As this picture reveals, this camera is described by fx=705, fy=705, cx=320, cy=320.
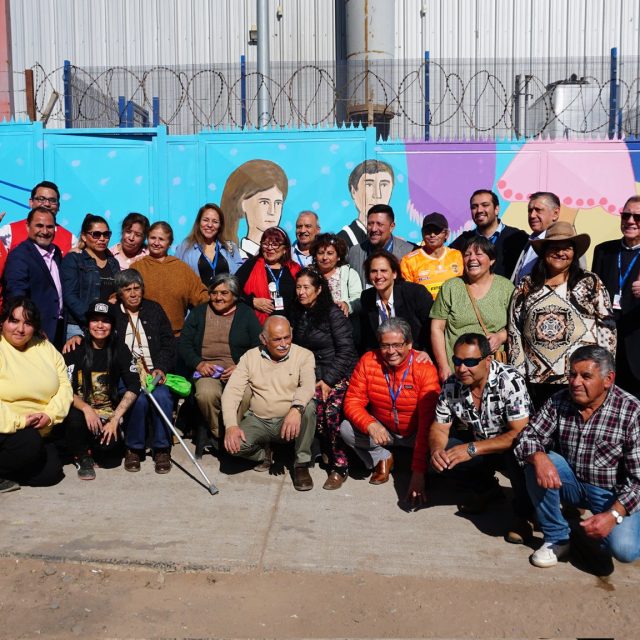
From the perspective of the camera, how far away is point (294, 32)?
1370 cm

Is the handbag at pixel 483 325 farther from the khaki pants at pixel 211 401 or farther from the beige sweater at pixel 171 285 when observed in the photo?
the beige sweater at pixel 171 285

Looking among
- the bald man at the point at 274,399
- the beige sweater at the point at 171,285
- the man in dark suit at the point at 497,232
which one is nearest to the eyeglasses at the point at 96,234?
A: the beige sweater at the point at 171,285

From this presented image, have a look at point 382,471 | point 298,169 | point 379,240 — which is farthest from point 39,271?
point 298,169

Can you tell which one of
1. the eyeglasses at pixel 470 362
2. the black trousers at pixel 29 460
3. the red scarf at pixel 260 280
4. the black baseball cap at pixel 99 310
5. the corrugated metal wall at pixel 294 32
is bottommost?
the black trousers at pixel 29 460

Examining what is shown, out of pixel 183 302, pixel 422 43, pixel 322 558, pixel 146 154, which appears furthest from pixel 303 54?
pixel 322 558

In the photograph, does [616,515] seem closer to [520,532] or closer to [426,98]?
[520,532]

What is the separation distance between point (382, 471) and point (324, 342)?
1.12 m

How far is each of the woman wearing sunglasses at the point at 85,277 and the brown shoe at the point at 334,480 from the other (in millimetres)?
2454

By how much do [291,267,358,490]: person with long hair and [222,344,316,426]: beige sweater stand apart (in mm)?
190

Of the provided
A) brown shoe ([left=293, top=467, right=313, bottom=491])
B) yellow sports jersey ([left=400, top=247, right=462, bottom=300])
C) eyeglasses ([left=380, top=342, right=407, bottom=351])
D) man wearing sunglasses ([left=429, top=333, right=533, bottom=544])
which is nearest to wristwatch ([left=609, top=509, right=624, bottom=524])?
man wearing sunglasses ([left=429, top=333, right=533, bottom=544])

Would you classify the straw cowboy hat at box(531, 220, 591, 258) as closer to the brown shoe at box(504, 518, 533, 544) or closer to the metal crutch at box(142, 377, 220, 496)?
the brown shoe at box(504, 518, 533, 544)

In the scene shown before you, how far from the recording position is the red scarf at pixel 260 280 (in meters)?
6.23

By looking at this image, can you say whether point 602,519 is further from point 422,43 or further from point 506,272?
point 422,43

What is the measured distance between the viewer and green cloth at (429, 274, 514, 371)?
5316 mm
